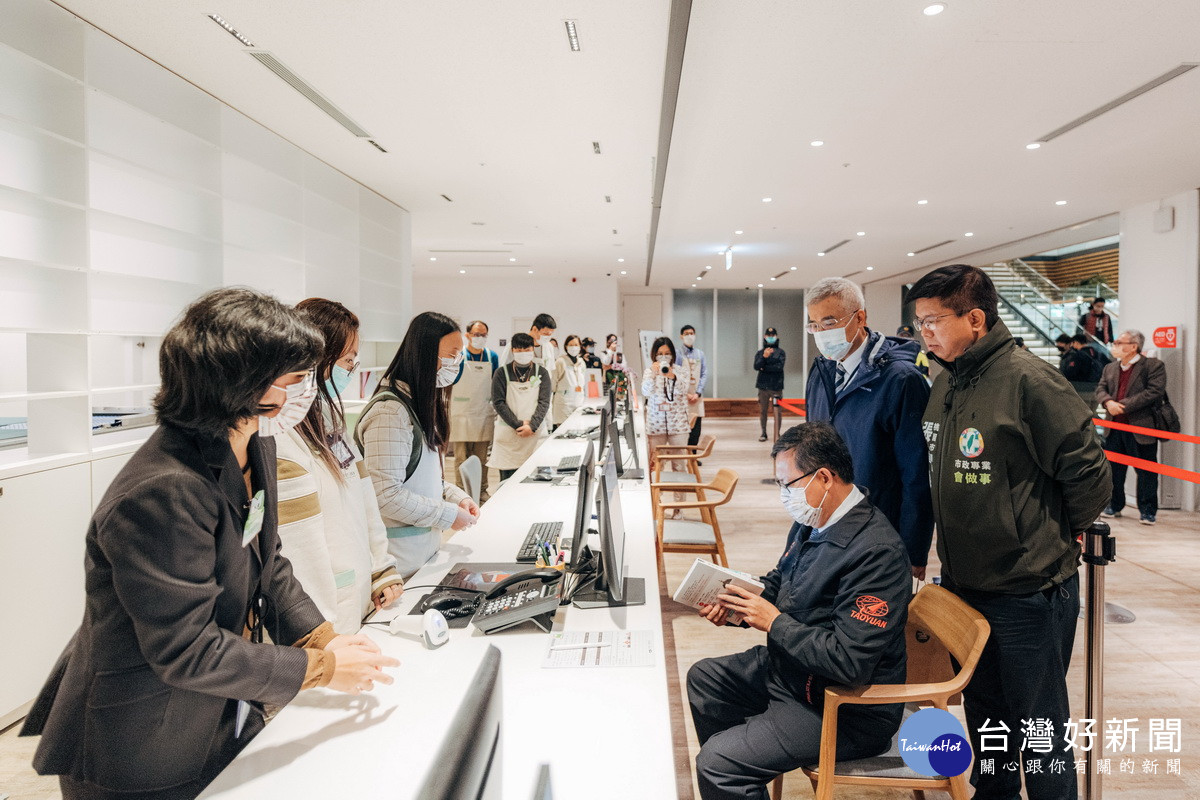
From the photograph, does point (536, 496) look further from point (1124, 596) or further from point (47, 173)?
point (1124, 596)

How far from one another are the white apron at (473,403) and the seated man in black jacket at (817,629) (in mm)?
4166

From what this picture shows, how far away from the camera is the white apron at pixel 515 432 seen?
5.43 metres

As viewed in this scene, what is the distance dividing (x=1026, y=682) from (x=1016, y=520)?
1.38 ft

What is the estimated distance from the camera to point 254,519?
1.14m

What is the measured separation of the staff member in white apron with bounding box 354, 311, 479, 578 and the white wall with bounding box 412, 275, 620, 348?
41.1 feet

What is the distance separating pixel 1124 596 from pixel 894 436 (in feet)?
9.57

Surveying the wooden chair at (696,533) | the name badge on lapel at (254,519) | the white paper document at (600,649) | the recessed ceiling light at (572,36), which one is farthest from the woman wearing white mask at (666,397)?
the name badge on lapel at (254,519)

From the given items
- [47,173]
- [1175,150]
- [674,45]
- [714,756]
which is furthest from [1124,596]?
[47,173]

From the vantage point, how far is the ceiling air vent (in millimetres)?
3657

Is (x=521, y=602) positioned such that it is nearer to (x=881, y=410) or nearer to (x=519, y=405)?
(x=881, y=410)

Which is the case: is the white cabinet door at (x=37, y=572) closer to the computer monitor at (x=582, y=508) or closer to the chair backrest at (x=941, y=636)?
the computer monitor at (x=582, y=508)

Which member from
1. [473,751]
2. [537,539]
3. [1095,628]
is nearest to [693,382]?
[537,539]

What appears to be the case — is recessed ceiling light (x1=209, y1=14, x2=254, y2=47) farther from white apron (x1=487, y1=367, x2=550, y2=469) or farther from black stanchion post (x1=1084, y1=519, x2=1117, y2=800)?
black stanchion post (x1=1084, y1=519, x2=1117, y2=800)

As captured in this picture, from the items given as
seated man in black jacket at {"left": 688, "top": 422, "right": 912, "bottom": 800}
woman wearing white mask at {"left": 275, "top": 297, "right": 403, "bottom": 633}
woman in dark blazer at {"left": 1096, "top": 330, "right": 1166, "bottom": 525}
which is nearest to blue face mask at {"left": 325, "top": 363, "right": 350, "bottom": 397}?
woman wearing white mask at {"left": 275, "top": 297, "right": 403, "bottom": 633}
